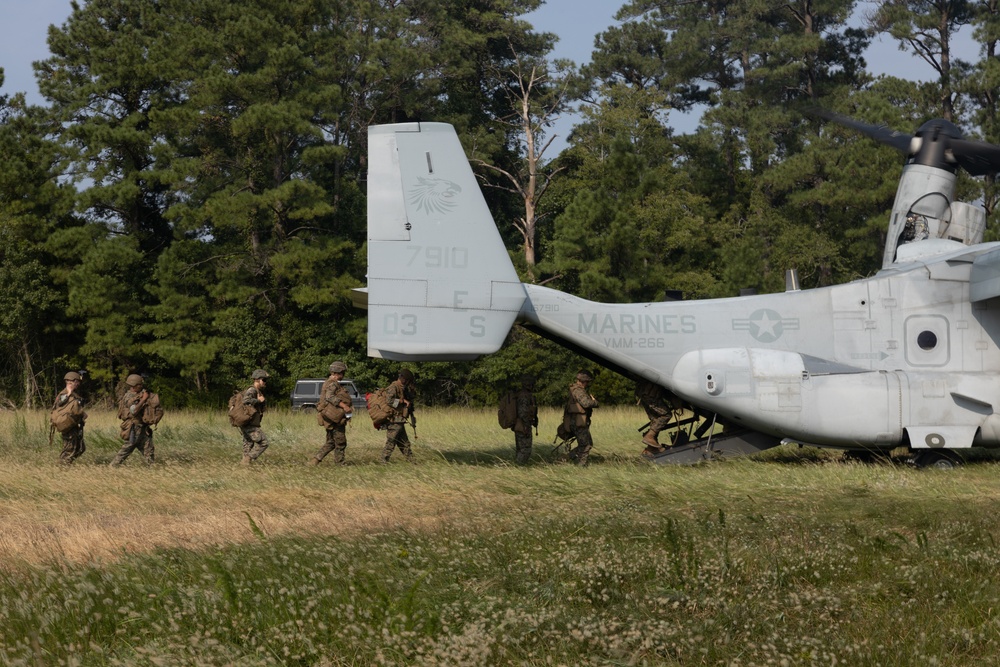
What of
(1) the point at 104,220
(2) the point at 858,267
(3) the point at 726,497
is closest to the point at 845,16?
(2) the point at 858,267

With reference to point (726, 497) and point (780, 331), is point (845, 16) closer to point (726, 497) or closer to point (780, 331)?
point (780, 331)

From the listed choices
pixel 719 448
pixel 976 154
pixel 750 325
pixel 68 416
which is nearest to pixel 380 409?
pixel 68 416

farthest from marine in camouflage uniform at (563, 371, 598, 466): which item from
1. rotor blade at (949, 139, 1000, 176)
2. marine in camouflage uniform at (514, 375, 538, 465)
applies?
rotor blade at (949, 139, 1000, 176)

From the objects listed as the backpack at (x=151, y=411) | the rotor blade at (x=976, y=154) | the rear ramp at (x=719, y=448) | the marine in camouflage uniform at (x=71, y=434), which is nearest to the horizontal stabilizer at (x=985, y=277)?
the rotor blade at (x=976, y=154)

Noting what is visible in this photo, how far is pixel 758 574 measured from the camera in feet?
24.1

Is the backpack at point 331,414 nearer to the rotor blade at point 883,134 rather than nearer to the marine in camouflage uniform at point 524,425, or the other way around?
the marine in camouflage uniform at point 524,425

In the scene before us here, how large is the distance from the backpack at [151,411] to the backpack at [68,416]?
937 millimetres

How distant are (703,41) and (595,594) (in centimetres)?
4701

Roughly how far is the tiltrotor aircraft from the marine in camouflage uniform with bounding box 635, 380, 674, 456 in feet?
1.47

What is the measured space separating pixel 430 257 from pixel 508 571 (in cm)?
728

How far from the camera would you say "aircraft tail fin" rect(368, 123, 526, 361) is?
13883mm

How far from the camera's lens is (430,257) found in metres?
14.1

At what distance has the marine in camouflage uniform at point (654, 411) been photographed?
15719 mm

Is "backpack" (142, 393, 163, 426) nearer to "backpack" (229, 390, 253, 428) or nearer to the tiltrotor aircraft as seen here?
"backpack" (229, 390, 253, 428)
